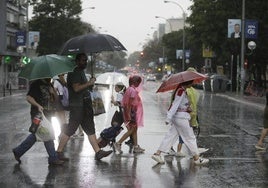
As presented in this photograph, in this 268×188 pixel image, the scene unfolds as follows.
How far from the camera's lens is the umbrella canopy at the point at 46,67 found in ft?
31.6

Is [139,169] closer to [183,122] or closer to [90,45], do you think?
[183,122]

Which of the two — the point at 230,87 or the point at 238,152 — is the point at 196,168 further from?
the point at 230,87

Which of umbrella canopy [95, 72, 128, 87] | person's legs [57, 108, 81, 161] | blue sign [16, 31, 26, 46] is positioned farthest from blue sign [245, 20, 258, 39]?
person's legs [57, 108, 81, 161]

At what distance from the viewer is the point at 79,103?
10.1 m

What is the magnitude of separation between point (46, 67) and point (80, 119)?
3.72ft

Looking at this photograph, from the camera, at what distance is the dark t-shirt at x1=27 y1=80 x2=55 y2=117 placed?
9.91 meters

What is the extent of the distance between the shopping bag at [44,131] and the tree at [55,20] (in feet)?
202

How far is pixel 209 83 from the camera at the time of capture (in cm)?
5688

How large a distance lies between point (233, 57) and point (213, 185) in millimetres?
48593

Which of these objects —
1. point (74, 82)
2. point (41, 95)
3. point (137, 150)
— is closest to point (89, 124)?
point (74, 82)

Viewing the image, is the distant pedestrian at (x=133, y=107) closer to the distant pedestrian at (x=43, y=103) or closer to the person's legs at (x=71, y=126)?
the person's legs at (x=71, y=126)

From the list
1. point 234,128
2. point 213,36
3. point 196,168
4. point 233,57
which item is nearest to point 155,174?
point 196,168

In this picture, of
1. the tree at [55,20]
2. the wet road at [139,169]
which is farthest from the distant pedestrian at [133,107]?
the tree at [55,20]

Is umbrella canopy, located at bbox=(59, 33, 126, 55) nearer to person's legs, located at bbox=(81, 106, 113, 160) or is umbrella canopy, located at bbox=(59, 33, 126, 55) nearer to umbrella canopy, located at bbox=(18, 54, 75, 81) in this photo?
umbrella canopy, located at bbox=(18, 54, 75, 81)
